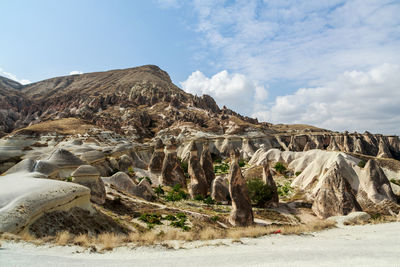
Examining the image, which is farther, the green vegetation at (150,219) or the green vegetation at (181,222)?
the green vegetation at (150,219)

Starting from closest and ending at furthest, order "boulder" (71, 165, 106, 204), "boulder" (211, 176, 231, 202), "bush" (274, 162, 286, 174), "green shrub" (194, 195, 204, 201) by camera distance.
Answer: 1. "boulder" (71, 165, 106, 204)
2. "boulder" (211, 176, 231, 202)
3. "green shrub" (194, 195, 204, 201)
4. "bush" (274, 162, 286, 174)

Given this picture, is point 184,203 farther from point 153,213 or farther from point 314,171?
point 314,171

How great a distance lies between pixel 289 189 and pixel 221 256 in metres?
27.8

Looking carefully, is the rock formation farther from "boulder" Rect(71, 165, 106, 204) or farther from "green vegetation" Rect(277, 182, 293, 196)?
"boulder" Rect(71, 165, 106, 204)

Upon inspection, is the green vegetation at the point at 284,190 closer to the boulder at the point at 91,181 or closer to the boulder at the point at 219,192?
the boulder at the point at 219,192

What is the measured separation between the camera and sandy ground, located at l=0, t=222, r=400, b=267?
5805mm

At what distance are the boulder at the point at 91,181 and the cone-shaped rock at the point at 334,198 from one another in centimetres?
1706

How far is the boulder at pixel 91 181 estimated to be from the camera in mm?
16359

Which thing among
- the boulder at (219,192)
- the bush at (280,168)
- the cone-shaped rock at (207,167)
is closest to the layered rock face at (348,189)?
the boulder at (219,192)

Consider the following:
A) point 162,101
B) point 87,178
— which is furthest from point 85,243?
point 162,101

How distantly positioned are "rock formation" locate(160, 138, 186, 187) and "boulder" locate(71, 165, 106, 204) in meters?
15.0

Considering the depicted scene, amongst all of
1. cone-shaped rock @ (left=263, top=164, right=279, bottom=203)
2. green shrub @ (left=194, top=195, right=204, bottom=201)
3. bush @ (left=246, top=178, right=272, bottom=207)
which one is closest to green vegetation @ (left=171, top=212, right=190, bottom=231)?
green shrub @ (left=194, top=195, right=204, bottom=201)

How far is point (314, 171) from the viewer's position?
31844mm

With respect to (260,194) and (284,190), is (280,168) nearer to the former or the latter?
(284,190)
